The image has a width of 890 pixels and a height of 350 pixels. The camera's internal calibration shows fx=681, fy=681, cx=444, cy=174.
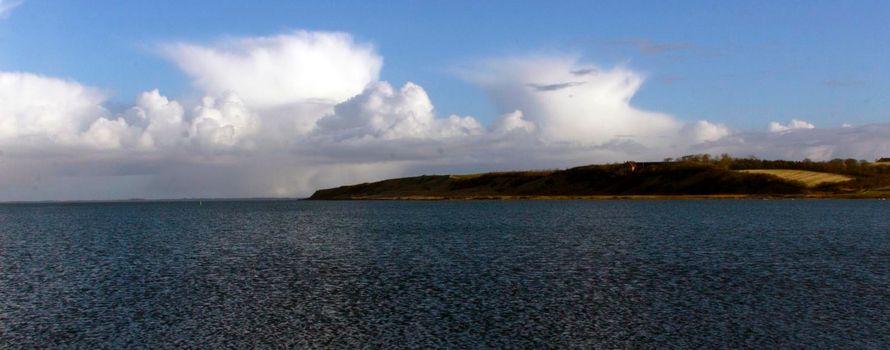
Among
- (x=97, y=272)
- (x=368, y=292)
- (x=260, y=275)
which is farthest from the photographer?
(x=97, y=272)

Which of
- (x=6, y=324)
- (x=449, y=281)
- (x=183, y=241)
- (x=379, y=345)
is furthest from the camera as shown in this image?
(x=183, y=241)

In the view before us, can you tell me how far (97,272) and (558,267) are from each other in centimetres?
3688

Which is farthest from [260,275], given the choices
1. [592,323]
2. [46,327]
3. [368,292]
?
[592,323]

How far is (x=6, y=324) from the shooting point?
1321 inches

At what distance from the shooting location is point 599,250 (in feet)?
222

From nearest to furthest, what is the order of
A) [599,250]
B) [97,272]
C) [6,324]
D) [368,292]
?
1. [6,324]
2. [368,292]
3. [97,272]
4. [599,250]

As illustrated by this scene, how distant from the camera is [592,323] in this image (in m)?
32.3

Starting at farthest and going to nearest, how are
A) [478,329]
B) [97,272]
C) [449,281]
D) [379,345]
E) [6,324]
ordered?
[97,272] < [449,281] < [6,324] < [478,329] < [379,345]

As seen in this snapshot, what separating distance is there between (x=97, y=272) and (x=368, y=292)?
2624cm

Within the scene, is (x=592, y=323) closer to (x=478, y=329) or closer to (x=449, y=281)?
(x=478, y=329)

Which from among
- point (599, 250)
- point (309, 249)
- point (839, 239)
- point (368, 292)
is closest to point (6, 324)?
point (368, 292)

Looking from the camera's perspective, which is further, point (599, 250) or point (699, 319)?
point (599, 250)

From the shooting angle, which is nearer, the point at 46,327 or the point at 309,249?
the point at 46,327

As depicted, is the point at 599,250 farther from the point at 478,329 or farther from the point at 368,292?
the point at 478,329
